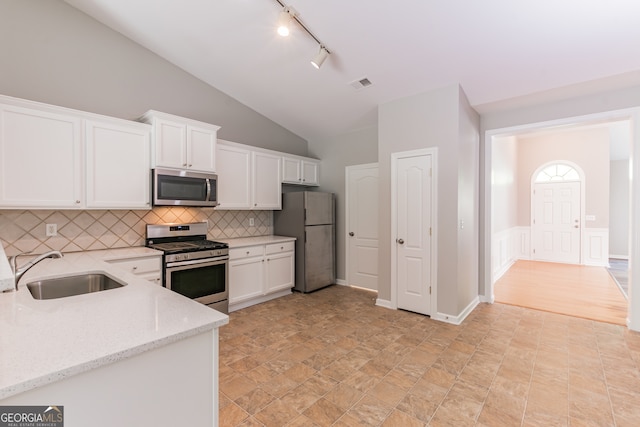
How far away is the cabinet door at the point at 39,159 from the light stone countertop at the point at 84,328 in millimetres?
1224

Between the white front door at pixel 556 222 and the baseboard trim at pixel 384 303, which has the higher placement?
the white front door at pixel 556 222

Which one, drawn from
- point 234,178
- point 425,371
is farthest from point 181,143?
point 425,371

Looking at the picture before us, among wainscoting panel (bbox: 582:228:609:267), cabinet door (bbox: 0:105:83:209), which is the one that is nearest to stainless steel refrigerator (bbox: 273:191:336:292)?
cabinet door (bbox: 0:105:83:209)

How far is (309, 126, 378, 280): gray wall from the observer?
187 inches

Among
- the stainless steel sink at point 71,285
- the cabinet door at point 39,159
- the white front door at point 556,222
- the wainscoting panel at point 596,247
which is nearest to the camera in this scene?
the stainless steel sink at point 71,285

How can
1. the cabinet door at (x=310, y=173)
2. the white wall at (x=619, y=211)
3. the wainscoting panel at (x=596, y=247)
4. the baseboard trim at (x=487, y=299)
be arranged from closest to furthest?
1. the baseboard trim at (x=487, y=299)
2. the cabinet door at (x=310, y=173)
3. the wainscoting panel at (x=596, y=247)
4. the white wall at (x=619, y=211)

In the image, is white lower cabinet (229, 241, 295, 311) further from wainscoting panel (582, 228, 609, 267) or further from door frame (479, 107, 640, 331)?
wainscoting panel (582, 228, 609, 267)

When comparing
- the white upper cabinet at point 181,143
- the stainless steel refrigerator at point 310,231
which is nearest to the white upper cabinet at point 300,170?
the stainless steel refrigerator at point 310,231

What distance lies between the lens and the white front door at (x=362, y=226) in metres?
4.69

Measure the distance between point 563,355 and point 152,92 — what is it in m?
5.23

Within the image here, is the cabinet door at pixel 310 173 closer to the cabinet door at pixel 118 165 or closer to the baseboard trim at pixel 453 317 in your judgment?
the cabinet door at pixel 118 165

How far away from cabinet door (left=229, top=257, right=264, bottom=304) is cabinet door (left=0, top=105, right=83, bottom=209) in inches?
70.5

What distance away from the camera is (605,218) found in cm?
655

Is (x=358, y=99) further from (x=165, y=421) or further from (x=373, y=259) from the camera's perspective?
(x=165, y=421)
